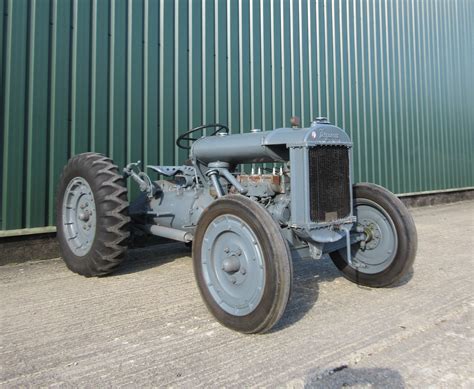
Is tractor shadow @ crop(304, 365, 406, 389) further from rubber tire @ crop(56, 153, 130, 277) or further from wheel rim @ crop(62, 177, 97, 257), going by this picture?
wheel rim @ crop(62, 177, 97, 257)

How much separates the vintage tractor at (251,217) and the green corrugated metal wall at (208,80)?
3.79 feet

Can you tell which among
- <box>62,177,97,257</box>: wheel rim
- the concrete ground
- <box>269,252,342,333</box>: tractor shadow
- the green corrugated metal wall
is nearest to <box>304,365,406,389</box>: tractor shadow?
the concrete ground

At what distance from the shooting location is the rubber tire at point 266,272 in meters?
2.48

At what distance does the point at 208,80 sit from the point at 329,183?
13.6 ft

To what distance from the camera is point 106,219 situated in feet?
12.6

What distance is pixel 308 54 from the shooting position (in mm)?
8562

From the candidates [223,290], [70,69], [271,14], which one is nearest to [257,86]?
[271,14]

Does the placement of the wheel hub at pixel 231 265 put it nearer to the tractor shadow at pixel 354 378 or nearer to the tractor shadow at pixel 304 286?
the tractor shadow at pixel 304 286

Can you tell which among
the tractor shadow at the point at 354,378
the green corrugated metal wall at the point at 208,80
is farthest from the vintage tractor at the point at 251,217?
the green corrugated metal wall at the point at 208,80

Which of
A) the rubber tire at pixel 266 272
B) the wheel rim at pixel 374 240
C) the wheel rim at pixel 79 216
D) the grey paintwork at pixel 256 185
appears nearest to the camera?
the rubber tire at pixel 266 272

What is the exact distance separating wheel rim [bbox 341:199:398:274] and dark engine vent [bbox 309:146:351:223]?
0.39 m

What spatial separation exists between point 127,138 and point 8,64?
5.71ft

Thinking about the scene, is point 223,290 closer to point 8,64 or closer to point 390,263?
point 390,263

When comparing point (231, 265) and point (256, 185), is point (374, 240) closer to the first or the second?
point (256, 185)
